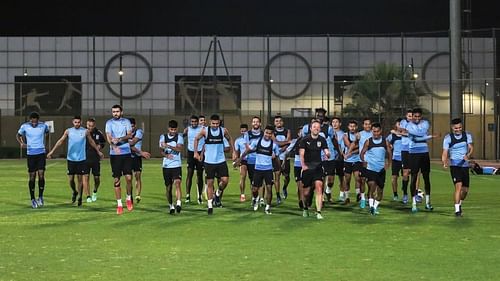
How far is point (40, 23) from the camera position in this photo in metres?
73.4

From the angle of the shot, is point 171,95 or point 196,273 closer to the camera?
point 196,273

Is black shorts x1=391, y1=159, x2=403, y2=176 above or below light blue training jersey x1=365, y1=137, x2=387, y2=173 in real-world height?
below

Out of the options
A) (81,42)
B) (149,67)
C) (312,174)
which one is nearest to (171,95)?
(149,67)

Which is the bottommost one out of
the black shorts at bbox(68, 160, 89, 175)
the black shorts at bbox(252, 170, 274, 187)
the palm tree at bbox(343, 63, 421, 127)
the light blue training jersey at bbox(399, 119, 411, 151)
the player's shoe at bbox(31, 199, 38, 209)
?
the player's shoe at bbox(31, 199, 38, 209)

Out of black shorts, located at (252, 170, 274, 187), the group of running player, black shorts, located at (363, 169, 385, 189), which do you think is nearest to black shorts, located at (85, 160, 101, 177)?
the group of running player

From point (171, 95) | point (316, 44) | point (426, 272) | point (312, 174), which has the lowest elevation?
point (426, 272)

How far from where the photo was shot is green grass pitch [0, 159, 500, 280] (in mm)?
10680

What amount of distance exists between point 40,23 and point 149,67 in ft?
36.6

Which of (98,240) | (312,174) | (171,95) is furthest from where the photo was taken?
(171,95)

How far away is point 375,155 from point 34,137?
8.24 metres

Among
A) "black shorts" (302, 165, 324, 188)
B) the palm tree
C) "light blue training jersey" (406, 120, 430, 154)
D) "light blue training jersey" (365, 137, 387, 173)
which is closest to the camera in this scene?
"black shorts" (302, 165, 324, 188)

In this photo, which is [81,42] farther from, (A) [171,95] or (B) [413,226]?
(B) [413,226]

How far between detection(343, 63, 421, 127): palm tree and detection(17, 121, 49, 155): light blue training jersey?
1569 inches

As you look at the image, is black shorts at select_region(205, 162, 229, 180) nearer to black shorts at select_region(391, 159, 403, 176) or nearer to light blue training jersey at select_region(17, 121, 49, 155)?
light blue training jersey at select_region(17, 121, 49, 155)
